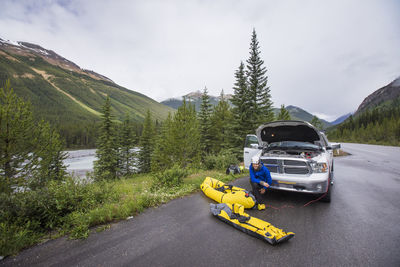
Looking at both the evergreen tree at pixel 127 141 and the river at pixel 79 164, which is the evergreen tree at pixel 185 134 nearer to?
the evergreen tree at pixel 127 141

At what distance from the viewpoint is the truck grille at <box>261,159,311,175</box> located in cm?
432

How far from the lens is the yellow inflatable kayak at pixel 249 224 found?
109 inches

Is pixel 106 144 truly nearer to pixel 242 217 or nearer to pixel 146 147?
pixel 146 147

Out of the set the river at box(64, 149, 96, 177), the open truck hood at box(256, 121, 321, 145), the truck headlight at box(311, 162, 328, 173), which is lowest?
the river at box(64, 149, 96, 177)

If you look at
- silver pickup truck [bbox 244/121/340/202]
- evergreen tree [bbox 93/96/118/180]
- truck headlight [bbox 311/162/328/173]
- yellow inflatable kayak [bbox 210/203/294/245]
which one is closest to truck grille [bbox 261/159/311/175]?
silver pickup truck [bbox 244/121/340/202]

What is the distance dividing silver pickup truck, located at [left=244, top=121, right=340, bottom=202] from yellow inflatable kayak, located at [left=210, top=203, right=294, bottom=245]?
1.59m

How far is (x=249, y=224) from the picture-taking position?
10.4ft

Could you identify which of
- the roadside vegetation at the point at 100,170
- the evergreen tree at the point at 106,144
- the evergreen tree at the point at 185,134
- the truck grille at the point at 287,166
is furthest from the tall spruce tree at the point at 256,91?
the evergreen tree at the point at 106,144

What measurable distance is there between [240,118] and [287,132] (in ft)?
33.7

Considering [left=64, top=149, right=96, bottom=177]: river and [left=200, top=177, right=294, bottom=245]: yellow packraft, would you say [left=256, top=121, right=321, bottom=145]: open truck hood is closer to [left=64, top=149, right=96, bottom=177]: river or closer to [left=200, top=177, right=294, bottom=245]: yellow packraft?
[left=200, top=177, right=294, bottom=245]: yellow packraft

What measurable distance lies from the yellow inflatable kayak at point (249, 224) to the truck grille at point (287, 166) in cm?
180

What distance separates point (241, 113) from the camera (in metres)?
16.3

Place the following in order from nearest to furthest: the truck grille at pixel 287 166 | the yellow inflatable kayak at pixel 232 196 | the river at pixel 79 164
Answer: the yellow inflatable kayak at pixel 232 196 < the truck grille at pixel 287 166 < the river at pixel 79 164

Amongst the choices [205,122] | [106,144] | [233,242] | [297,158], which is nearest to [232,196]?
[233,242]
